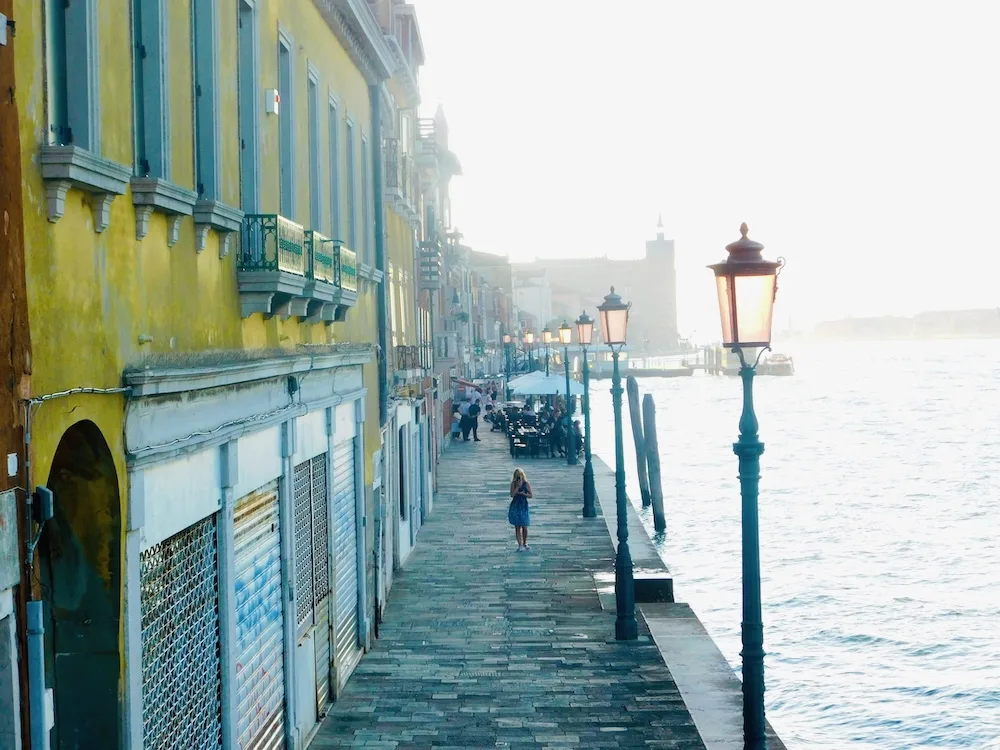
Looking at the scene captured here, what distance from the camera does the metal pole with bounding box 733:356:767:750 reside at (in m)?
8.51

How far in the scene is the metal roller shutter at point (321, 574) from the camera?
13.1 metres

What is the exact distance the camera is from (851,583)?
3139 cm

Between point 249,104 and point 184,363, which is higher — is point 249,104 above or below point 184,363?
above

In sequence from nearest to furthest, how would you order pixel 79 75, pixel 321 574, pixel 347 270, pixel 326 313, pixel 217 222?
pixel 79 75 → pixel 217 222 → pixel 326 313 → pixel 321 574 → pixel 347 270

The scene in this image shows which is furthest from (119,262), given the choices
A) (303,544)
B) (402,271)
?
(402,271)

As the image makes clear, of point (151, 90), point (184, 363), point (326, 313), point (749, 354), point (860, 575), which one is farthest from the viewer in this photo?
point (860, 575)

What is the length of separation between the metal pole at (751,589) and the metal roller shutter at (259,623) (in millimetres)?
3848

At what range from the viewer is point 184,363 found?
26.5 ft

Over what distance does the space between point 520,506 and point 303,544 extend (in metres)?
11.1

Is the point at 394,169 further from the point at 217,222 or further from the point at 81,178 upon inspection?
the point at 81,178

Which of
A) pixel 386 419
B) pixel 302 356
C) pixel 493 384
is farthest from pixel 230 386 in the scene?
pixel 493 384

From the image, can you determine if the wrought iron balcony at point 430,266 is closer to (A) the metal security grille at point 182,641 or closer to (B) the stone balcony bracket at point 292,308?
(B) the stone balcony bracket at point 292,308

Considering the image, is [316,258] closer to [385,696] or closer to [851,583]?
[385,696]

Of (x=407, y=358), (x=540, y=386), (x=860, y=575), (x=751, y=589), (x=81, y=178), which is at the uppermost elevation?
(x=81, y=178)
